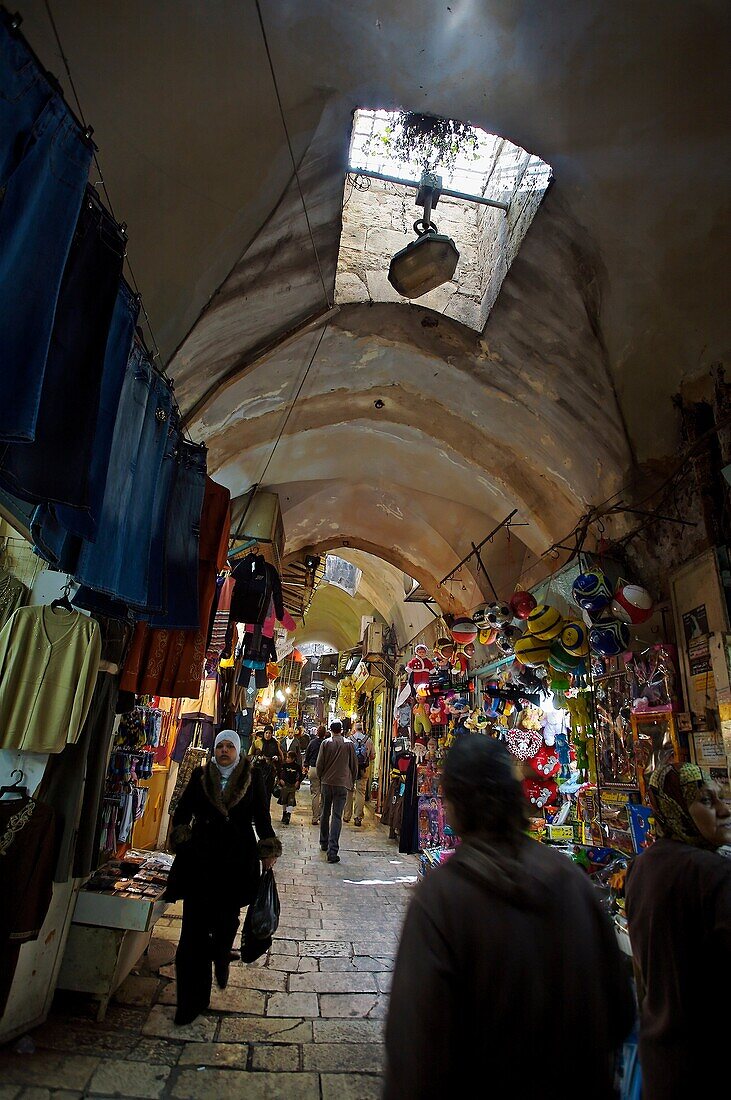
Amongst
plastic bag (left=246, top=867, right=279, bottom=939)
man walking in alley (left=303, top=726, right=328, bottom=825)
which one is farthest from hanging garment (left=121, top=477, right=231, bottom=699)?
man walking in alley (left=303, top=726, right=328, bottom=825)

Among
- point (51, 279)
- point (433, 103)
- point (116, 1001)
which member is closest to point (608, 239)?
point (433, 103)

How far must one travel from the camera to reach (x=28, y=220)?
176 centimetres

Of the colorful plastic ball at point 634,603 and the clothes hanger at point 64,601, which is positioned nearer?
the clothes hanger at point 64,601

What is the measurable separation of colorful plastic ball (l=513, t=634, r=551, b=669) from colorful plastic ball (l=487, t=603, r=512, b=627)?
1.70 ft

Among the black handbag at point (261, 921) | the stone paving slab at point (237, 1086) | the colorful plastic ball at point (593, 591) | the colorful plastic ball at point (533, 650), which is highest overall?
the colorful plastic ball at point (593, 591)

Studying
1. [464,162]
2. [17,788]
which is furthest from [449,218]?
[17,788]

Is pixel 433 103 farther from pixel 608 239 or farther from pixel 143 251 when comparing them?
pixel 143 251

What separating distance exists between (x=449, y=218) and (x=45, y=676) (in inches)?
235

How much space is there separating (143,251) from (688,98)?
3301mm

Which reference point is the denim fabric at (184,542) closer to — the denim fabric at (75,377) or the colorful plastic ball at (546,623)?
the denim fabric at (75,377)

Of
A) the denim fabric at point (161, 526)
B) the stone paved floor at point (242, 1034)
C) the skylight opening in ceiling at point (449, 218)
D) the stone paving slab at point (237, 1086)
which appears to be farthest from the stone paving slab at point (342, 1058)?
the skylight opening in ceiling at point (449, 218)

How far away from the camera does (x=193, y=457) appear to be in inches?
160

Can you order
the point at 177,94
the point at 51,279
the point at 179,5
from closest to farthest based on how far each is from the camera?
the point at 51,279 < the point at 179,5 < the point at 177,94

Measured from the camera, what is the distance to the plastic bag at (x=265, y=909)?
12.9 feet
